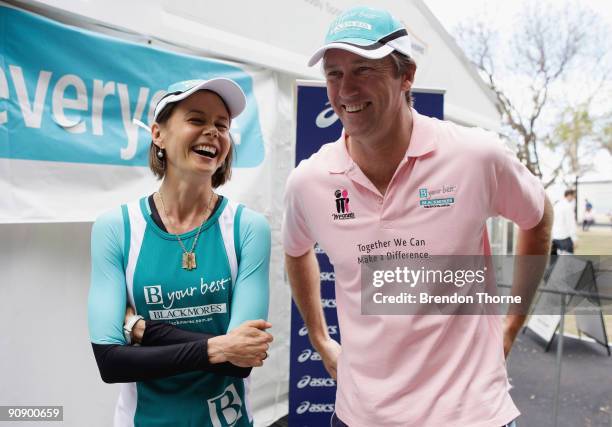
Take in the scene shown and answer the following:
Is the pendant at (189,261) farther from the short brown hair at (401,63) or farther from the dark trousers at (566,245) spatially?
the dark trousers at (566,245)

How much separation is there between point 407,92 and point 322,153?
1.13 feet

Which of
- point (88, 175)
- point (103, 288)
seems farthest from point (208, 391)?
point (88, 175)

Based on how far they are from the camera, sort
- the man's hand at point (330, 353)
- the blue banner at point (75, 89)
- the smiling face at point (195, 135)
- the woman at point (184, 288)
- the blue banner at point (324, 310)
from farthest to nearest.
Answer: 1. the blue banner at point (324, 310)
2. the blue banner at point (75, 89)
3. the man's hand at point (330, 353)
4. the smiling face at point (195, 135)
5. the woman at point (184, 288)

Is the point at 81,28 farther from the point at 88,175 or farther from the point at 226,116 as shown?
the point at 226,116

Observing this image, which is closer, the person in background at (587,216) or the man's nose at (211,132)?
the man's nose at (211,132)

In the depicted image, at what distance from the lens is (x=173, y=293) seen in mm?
1348

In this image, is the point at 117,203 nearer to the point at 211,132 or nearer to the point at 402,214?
the point at 211,132

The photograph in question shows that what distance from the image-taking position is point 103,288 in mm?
1337

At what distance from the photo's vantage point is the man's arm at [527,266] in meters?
1.48

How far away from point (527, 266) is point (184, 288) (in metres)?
1.20

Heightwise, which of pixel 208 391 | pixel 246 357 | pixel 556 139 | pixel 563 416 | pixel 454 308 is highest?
pixel 556 139

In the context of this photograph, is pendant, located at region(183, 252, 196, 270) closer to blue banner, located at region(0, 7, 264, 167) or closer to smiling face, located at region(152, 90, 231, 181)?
smiling face, located at region(152, 90, 231, 181)

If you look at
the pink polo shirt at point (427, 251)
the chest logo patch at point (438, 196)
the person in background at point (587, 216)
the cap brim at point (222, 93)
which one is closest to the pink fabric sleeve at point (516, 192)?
the pink polo shirt at point (427, 251)

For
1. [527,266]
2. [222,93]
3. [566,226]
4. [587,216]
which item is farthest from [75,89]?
[587,216]
